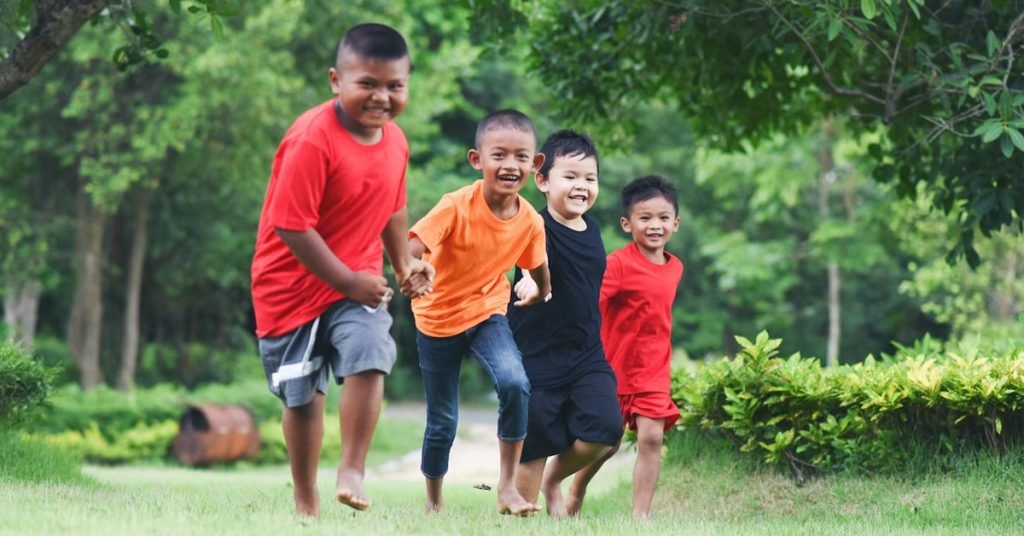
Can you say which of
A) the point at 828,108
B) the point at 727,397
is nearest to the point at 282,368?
the point at 727,397

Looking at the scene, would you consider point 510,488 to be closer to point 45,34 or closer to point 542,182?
point 542,182

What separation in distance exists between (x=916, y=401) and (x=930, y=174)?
10.8ft

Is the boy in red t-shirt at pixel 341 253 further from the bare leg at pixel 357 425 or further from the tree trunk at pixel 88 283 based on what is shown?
the tree trunk at pixel 88 283

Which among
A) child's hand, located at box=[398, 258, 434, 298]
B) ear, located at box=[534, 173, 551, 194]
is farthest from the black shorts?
child's hand, located at box=[398, 258, 434, 298]

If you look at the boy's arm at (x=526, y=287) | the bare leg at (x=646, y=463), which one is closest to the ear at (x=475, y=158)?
the boy's arm at (x=526, y=287)

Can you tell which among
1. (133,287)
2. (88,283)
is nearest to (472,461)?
(133,287)

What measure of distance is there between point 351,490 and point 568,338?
2108mm

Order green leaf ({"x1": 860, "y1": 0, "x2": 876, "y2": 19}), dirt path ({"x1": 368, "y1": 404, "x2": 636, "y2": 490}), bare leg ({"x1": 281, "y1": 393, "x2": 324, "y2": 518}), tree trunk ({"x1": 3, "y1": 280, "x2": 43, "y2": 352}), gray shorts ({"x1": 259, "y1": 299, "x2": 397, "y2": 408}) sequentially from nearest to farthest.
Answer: gray shorts ({"x1": 259, "y1": 299, "x2": 397, "y2": 408}) < bare leg ({"x1": 281, "y1": 393, "x2": 324, "y2": 518}) < green leaf ({"x1": 860, "y1": 0, "x2": 876, "y2": 19}) < dirt path ({"x1": 368, "y1": 404, "x2": 636, "y2": 490}) < tree trunk ({"x1": 3, "y1": 280, "x2": 43, "y2": 352})

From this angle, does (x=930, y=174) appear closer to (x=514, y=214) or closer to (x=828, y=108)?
(x=828, y=108)

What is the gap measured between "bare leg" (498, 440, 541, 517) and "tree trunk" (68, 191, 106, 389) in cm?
1825

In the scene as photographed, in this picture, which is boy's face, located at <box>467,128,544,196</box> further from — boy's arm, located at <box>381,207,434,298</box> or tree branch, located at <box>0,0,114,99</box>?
tree branch, located at <box>0,0,114,99</box>

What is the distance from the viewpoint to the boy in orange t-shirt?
19.4 ft

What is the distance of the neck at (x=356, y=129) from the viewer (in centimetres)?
483

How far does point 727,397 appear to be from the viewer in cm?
843
